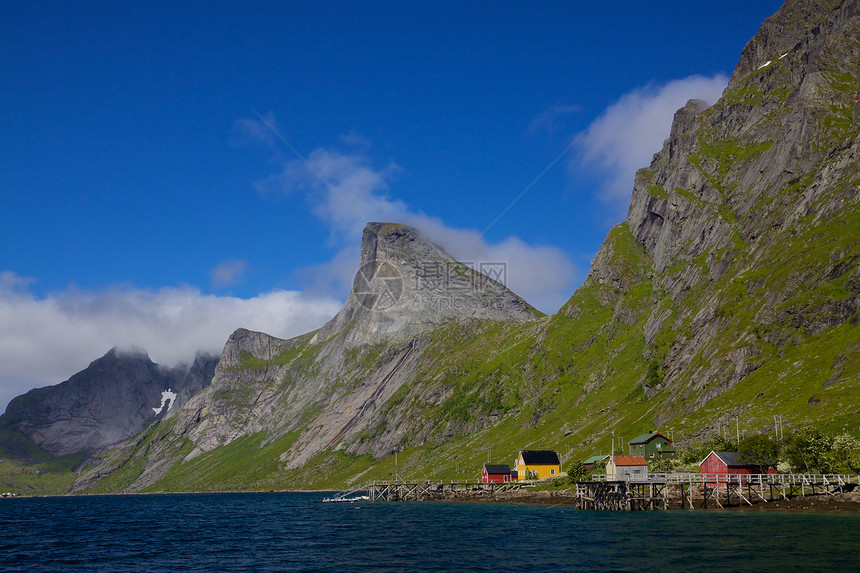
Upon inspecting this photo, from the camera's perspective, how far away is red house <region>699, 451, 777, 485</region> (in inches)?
4343

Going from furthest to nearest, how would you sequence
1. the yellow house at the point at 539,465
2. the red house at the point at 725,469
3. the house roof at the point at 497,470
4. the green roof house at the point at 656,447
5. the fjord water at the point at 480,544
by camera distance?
1. the house roof at the point at 497,470
2. the yellow house at the point at 539,465
3. the green roof house at the point at 656,447
4. the red house at the point at 725,469
5. the fjord water at the point at 480,544

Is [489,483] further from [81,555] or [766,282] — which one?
[81,555]

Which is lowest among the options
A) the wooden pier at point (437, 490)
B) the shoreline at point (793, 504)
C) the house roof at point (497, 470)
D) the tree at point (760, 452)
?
the wooden pier at point (437, 490)

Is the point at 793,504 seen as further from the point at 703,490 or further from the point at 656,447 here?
the point at 656,447

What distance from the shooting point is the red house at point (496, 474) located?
7180 inches

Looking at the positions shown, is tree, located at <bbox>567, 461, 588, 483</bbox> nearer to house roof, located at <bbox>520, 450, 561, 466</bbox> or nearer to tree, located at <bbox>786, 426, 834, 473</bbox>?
house roof, located at <bbox>520, 450, 561, 466</bbox>

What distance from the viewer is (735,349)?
180 meters

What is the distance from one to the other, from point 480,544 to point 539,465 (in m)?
102

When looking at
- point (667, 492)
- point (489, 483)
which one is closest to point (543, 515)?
point (667, 492)

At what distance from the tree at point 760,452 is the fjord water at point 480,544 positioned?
56.9 ft

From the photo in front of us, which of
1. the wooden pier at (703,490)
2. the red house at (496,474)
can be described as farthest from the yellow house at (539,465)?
the wooden pier at (703,490)

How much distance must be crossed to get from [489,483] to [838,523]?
348ft

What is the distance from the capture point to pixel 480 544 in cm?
7938

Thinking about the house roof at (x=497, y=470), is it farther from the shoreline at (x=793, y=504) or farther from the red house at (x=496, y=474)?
the shoreline at (x=793, y=504)
